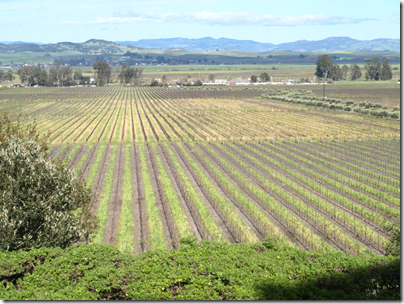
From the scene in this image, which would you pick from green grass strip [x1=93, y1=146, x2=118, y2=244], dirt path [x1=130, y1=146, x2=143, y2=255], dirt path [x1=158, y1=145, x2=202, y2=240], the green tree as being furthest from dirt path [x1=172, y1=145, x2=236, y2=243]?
the green tree

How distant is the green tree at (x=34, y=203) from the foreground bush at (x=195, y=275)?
2.96 metres

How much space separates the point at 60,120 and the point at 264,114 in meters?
44.7

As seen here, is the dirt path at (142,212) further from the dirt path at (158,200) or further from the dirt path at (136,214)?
the dirt path at (158,200)

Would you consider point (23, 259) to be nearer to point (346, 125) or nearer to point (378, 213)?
point (378, 213)

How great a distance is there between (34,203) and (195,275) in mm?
9823

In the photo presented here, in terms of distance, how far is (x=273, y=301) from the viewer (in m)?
12.7

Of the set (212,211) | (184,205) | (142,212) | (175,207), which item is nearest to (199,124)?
(184,205)

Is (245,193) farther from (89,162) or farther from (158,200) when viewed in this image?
(89,162)

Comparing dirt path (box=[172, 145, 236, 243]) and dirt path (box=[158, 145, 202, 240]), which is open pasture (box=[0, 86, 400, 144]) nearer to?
dirt path (box=[158, 145, 202, 240])

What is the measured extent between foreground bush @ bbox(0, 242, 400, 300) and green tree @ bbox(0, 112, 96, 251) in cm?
296

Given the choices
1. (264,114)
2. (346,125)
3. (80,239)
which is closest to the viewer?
(80,239)

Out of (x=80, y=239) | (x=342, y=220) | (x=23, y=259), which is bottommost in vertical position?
(x=342, y=220)

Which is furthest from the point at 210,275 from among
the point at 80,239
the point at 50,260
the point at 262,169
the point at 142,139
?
the point at 142,139

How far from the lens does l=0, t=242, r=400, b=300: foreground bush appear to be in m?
13.3
